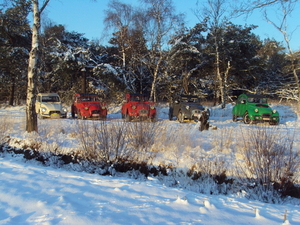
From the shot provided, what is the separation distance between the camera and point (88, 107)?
13.6 metres

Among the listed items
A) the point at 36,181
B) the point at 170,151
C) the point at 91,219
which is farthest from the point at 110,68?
the point at 91,219

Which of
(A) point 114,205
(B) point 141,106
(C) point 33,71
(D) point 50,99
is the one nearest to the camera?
(A) point 114,205

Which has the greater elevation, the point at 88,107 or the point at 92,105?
the point at 92,105

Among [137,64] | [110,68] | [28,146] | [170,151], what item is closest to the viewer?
[170,151]

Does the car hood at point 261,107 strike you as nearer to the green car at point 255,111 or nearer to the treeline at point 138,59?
the green car at point 255,111

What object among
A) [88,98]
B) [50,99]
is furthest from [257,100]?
[50,99]

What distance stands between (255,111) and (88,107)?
9.39 meters

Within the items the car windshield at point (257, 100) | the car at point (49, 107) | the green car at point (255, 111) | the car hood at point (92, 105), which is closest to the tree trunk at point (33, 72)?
the car hood at point (92, 105)

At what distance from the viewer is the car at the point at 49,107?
1420 cm

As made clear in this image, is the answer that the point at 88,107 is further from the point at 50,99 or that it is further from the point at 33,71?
the point at 33,71

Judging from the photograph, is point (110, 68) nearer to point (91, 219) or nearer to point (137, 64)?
point (137, 64)

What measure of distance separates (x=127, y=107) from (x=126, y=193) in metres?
9.68

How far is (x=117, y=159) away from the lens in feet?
17.0

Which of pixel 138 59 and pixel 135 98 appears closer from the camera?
pixel 135 98
